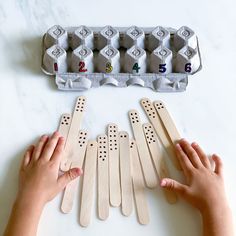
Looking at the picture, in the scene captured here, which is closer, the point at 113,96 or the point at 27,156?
the point at 27,156

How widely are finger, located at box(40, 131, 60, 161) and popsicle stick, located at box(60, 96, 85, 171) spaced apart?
0.09 ft

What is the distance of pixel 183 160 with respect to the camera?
0.87m

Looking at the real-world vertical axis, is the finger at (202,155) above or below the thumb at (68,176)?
above

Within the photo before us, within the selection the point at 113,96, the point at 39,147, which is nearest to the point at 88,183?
the point at 39,147

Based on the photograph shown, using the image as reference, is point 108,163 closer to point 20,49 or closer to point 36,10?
point 20,49

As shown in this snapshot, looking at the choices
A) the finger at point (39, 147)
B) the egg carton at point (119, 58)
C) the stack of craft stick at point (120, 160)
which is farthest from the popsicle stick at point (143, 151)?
the finger at point (39, 147)

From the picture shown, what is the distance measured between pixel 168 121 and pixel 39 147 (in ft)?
0.98

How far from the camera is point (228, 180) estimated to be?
2.85ft

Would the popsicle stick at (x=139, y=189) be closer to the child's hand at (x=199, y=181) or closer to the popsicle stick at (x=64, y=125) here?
the child's hand at (x=199, y=181)

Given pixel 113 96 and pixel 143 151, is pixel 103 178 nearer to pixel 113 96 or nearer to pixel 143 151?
pixel 143 151

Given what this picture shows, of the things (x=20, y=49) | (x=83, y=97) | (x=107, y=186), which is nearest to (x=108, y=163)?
(x=107, y=186)

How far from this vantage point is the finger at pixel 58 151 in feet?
2.80

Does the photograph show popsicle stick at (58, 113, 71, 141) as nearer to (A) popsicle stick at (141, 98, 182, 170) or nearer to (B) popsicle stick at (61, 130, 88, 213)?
(B) popsicle stick at (61, 130, 88, 213)

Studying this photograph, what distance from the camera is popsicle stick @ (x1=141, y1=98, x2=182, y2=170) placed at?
2.92ft
